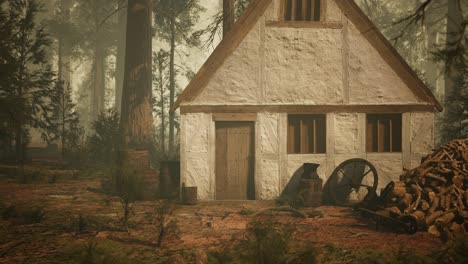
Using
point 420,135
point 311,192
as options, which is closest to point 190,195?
point 311,192

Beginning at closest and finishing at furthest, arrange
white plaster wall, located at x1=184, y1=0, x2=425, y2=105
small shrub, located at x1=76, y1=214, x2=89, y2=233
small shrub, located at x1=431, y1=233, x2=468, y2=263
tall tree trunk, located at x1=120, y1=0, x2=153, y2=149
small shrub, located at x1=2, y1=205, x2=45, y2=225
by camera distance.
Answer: small shrub, located at x1=431, y1=233, x2=468, y2=263, small shrub, located at x1=76, y1=214, x2=89, y2=233, small shrub, located at x1=2, y1=205, x2=45, y2=225, white plaster wall, located at x1=184, y1=0, x2=425, y2=105, tall tree trunk, located at x1=120, y1=0, x2=153, y2=149

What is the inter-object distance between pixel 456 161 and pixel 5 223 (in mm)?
10180

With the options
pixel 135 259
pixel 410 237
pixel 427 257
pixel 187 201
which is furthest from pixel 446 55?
pixel 187 201

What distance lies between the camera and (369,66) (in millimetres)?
11930

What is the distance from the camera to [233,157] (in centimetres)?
1193

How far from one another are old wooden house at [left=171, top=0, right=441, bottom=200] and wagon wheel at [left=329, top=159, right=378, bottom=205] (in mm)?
321

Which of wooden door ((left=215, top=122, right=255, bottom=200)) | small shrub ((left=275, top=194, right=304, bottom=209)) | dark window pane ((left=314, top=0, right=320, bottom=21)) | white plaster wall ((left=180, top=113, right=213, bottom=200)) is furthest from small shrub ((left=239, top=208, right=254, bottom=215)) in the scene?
dark window pane ((left=314, top=0, right=320, bottom=21))

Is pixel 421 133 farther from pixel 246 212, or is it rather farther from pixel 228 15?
pixel 228 15

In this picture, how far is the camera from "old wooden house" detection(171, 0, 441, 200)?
11688 mm

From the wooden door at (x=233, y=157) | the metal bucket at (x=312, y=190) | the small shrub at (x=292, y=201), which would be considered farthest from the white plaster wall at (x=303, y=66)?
the small shrub at (x=292, y=201)

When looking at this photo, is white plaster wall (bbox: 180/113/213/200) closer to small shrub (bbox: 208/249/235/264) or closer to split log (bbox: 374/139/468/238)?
split log (bbox: 374/139/468/238)

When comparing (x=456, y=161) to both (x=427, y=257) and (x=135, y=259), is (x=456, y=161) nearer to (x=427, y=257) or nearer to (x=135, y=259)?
(x=427, y=257)

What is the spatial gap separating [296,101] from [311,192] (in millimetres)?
2621

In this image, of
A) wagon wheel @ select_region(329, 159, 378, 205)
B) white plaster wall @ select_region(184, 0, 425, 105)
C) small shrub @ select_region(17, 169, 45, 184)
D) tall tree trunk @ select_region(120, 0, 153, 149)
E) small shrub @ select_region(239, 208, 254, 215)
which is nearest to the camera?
small shrub @ select_region(239, 208, 254, 215)
